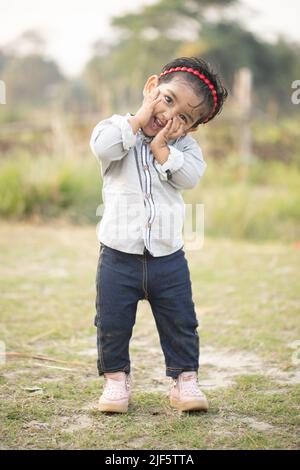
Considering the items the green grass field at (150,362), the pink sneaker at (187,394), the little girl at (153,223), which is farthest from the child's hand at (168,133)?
the green grass field at (150,362)

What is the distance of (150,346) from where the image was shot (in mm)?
3246

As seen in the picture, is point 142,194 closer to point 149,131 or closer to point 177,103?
point 149,131

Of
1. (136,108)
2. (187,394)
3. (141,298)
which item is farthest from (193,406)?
(136,108)

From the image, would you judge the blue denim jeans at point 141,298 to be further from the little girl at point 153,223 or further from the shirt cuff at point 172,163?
the shirt cuff at point 172,163

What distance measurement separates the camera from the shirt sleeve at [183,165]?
2.25 m

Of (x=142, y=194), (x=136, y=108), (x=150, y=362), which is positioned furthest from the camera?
(x=136, y=108)

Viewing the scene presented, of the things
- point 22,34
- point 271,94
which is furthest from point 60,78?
point 271,94

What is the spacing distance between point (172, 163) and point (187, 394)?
2.56 ft

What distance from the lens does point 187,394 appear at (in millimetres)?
2318

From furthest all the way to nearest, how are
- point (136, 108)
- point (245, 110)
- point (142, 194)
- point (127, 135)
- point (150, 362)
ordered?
point (136, 108)
point (245, 110)
point (150, 362)
point (142, 194)
point (127, 135)

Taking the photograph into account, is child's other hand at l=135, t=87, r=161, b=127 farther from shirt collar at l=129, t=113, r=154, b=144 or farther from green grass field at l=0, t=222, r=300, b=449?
green grass field at l=0, t=222, r=300, b=449

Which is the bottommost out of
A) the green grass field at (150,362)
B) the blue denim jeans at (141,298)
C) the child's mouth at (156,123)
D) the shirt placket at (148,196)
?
the green grass field at (150,362)

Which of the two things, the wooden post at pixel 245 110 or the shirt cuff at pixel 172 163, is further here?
the wooden post at pixel 245 110

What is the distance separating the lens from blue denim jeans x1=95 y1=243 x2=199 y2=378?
2.30 meters
